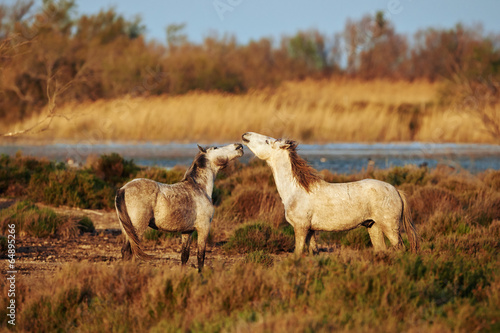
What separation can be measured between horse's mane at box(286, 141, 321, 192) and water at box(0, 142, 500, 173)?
14154mm

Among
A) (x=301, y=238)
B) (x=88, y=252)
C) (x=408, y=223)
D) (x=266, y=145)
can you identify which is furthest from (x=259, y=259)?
(x=88, y=252)

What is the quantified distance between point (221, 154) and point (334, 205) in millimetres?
1613

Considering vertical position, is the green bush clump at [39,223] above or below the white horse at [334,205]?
below

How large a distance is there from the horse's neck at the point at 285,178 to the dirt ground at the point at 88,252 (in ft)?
4.89

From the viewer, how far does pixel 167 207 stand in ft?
23.5

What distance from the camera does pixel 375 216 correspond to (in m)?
7.32

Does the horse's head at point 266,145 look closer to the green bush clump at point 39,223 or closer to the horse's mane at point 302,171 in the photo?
the horse's mane at point 302,171

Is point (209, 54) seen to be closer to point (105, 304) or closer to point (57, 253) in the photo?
point (57, 253)

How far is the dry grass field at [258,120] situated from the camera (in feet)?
92.1

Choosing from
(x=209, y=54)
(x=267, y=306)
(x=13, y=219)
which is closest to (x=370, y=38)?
(x=209, y=54)

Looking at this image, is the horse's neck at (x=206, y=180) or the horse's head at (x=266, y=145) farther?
the horse's neck at (x=206, y=180)

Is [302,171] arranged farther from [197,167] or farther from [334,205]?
[197,167]

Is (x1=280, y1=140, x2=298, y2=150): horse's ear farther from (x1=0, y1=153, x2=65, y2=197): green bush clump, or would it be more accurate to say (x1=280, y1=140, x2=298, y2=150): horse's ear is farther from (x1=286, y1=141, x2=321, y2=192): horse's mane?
(x1=0, y1=153, x2=65, y2=197): green bush clump

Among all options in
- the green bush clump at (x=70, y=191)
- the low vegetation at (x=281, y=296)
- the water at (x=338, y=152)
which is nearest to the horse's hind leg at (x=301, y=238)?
the low vegetation at (x=281, y=296)
